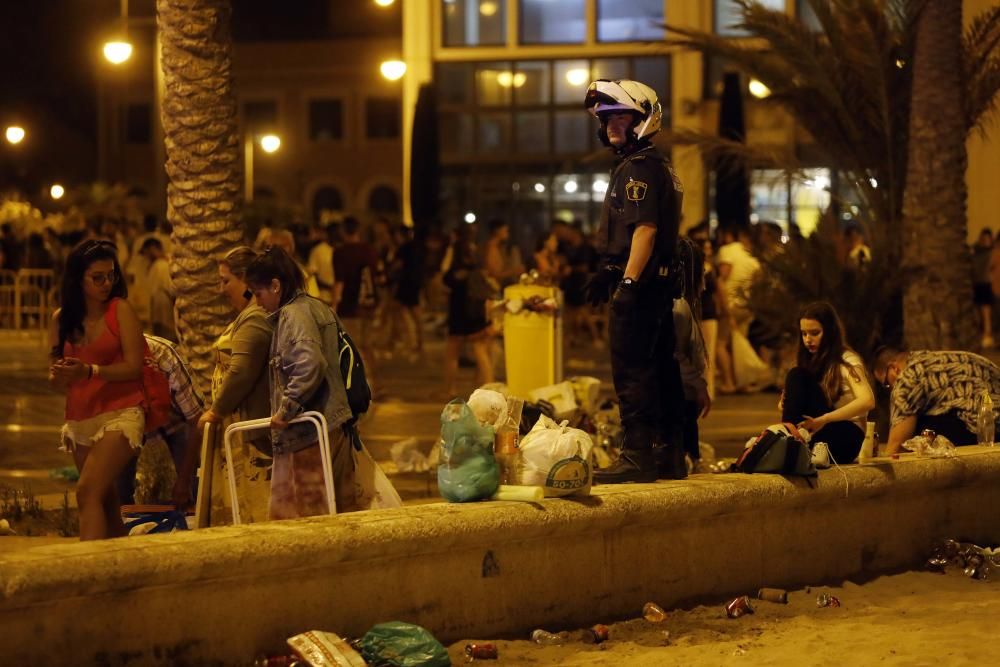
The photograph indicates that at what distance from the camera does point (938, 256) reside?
495 inches

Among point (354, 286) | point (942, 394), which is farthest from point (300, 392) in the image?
point (354, 286)

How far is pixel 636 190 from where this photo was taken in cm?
724

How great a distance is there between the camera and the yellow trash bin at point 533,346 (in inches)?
536

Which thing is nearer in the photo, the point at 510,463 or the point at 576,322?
the point at 510,463

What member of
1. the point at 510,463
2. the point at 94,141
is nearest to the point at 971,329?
the point at 510,463

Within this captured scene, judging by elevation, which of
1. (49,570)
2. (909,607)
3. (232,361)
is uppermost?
(232,361)

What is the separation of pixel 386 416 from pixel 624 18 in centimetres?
2204

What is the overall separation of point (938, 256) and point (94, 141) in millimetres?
52110

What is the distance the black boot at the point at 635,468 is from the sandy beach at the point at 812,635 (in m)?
0.62

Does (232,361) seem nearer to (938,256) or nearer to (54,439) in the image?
(54,439)

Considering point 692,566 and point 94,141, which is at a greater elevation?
point 94,141

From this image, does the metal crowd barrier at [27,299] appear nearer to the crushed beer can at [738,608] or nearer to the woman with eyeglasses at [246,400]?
the woman with eyeglasses at [246,400]

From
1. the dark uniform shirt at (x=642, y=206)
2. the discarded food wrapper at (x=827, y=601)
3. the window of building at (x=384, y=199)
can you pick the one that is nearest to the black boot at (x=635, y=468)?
the dark uniform shirt at (x=642, y=206)

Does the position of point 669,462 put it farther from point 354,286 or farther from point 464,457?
point 354,286
